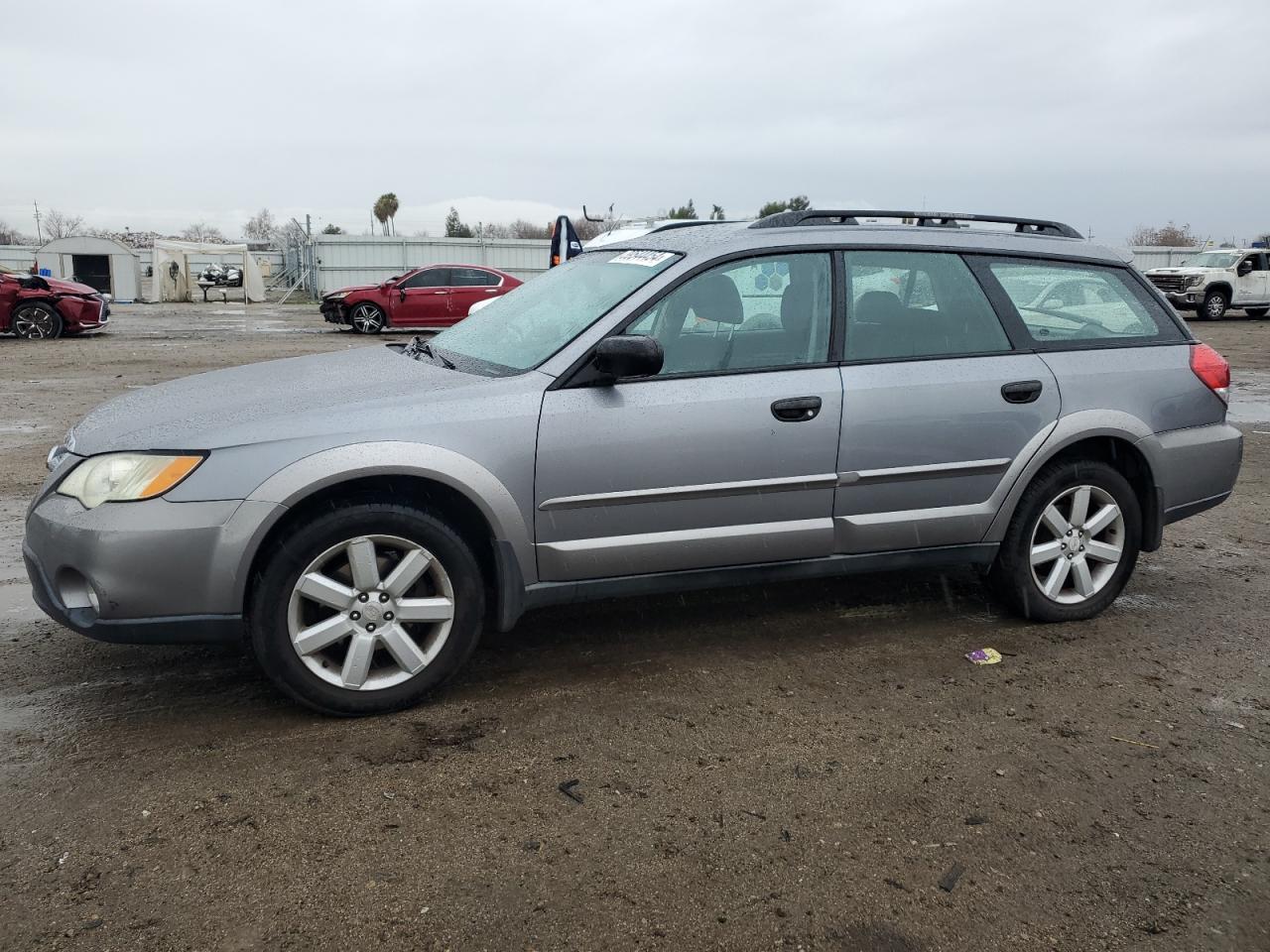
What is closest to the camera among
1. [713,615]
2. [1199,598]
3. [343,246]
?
[713,615]

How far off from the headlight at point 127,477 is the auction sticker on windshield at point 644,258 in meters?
1.84

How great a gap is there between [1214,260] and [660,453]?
2984 centimetres

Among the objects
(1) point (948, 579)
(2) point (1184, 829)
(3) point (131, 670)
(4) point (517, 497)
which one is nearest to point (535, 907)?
(4) point (517, 497)

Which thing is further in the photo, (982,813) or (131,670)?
(131,670)

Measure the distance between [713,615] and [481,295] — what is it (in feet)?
62.6

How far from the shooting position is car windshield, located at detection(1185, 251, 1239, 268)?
28203 mm

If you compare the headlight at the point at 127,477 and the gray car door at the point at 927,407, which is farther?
the gray car door at the point at 927,407

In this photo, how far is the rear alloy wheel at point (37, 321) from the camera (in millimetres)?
19203

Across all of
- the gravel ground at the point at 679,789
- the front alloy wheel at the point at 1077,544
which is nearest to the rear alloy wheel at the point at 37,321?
the gravel ground at the point at 679,789

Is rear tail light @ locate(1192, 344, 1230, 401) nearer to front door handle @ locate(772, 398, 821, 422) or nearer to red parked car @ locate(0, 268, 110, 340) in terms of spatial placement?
front door handle @ locate(772, 398, 821, 422)

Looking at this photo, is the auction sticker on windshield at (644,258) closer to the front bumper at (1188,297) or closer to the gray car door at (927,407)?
the gray car door at (927,407)

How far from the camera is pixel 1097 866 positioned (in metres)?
2.76

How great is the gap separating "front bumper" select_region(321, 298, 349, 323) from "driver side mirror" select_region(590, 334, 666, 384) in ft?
67.2

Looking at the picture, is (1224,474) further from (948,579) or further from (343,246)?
(343,246)
